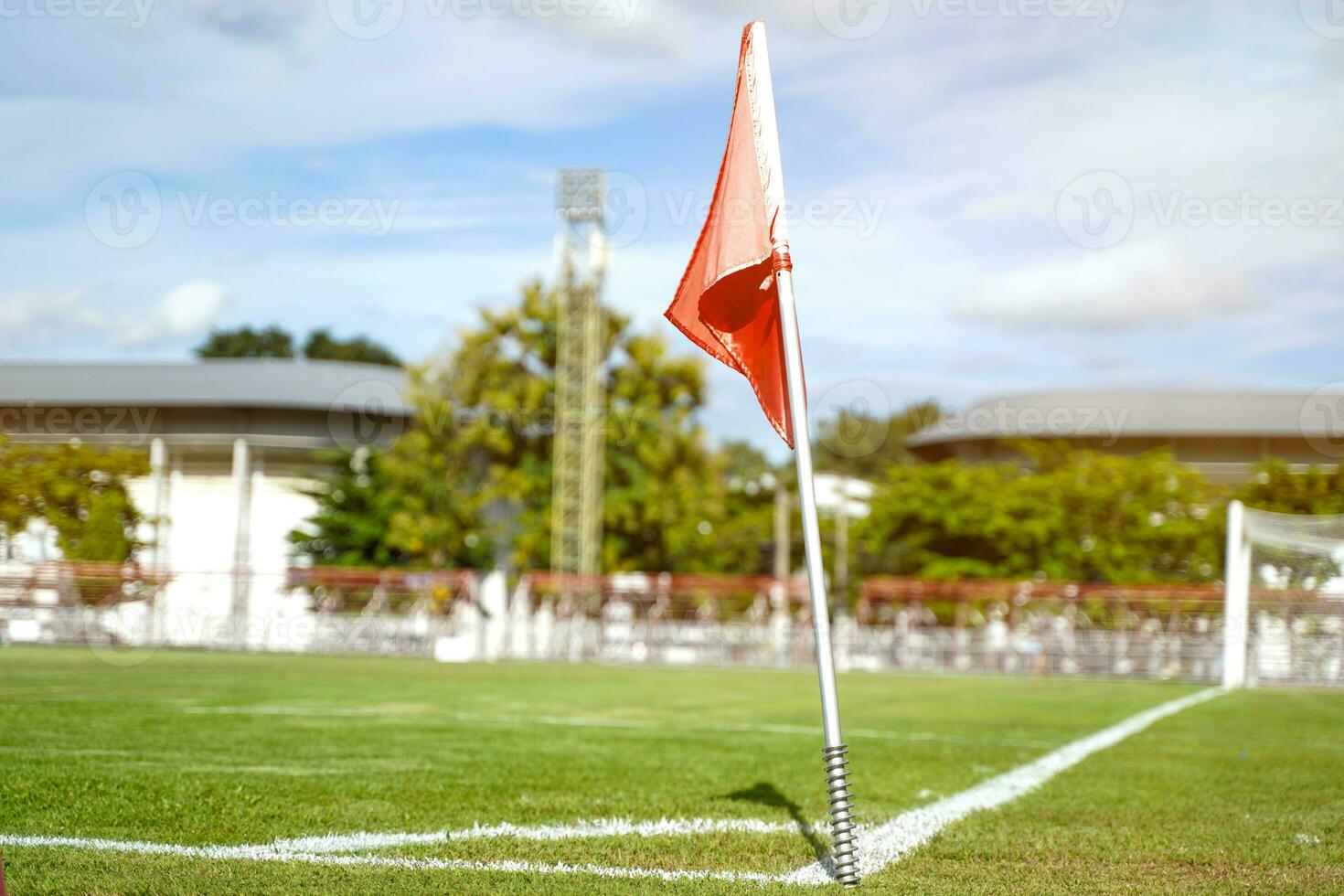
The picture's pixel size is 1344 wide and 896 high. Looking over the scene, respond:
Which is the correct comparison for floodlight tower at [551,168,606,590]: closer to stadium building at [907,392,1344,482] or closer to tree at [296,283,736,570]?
tree at [296,283,736,570]

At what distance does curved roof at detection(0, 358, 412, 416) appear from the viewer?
46156 millimetres

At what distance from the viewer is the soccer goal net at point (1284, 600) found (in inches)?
1031

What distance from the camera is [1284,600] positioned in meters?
28.8

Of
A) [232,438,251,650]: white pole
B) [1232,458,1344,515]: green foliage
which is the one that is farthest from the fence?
[1232,458,1344,515]: green foliage

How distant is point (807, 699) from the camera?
54.1ft

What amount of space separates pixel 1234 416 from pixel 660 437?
21837 mm

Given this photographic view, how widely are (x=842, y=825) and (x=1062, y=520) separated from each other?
38.8 m

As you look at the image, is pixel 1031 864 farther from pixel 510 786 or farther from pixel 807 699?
pixel 807 699

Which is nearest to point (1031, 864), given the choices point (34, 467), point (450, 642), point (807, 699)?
point (807, 699)

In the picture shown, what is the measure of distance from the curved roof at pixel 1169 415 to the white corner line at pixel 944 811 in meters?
40.5

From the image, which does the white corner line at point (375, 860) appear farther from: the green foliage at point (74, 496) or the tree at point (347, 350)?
the tree at point (347, 350)

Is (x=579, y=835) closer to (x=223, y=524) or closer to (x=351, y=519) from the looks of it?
(x=351, y=519)

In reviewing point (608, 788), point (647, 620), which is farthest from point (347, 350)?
point (608, 788)

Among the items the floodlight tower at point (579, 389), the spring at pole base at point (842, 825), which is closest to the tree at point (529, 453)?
the floodlight tower at point (579, 389)
